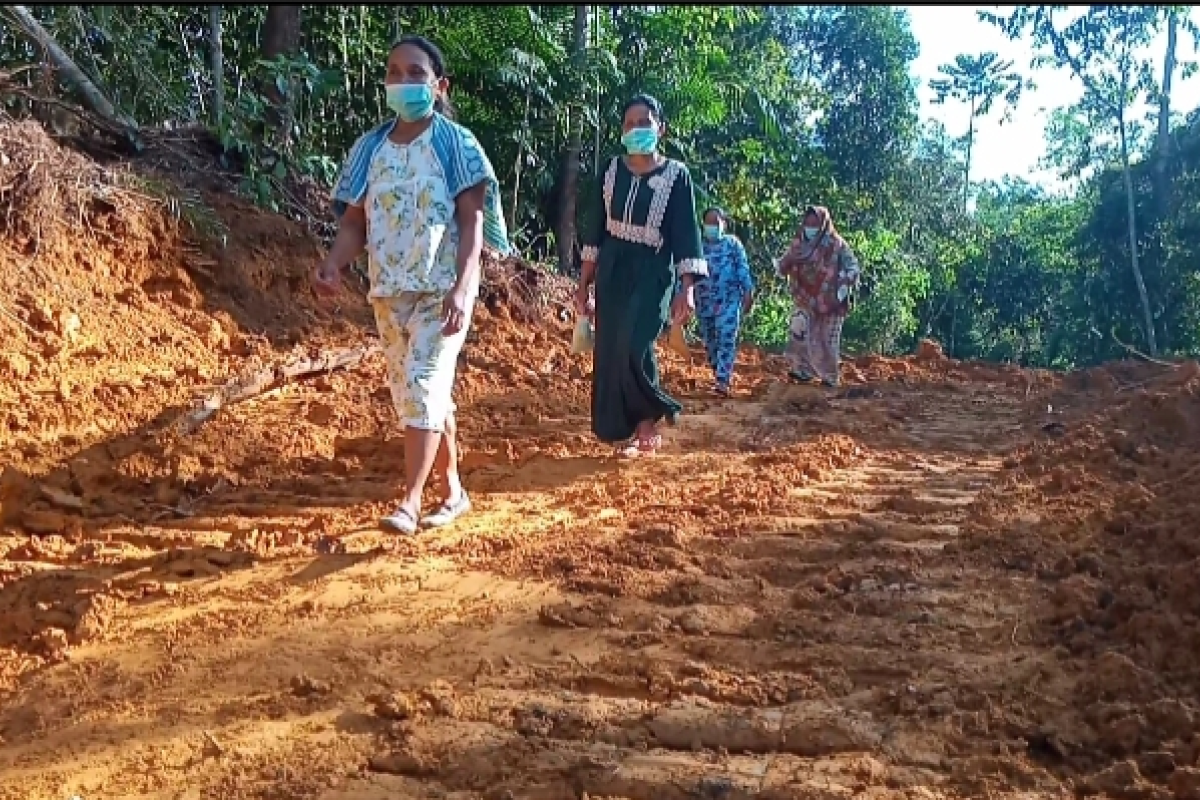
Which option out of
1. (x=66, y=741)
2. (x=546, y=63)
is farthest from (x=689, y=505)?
(x=546, y=63)

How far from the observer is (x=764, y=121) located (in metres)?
14.6

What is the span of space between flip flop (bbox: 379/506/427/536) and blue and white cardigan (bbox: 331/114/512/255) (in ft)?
3.38

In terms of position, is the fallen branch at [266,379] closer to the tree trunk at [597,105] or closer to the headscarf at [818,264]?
the headscarf at [818,264]

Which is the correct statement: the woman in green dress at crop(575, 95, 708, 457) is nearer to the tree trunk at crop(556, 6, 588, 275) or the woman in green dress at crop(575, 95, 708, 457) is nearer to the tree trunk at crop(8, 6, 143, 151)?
the tree trunk at crop(8, 6, 143, 151)

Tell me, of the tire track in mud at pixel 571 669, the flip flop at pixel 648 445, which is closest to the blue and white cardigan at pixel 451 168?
the tire track in mud at pixel 571 669

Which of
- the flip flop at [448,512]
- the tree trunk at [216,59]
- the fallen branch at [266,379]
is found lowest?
the flip flop at [448,512]

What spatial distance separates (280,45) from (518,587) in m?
6.78

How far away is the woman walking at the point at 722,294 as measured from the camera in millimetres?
8734

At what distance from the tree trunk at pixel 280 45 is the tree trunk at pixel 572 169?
387 centimetres

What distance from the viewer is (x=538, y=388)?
24.8 ft

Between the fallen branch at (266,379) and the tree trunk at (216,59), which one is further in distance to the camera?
the tree trunk at (216,59)

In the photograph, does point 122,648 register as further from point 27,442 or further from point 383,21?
point 383,21

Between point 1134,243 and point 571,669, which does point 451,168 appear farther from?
point 1134,243

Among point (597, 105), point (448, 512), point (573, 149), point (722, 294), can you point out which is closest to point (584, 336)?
point (448, 512)
